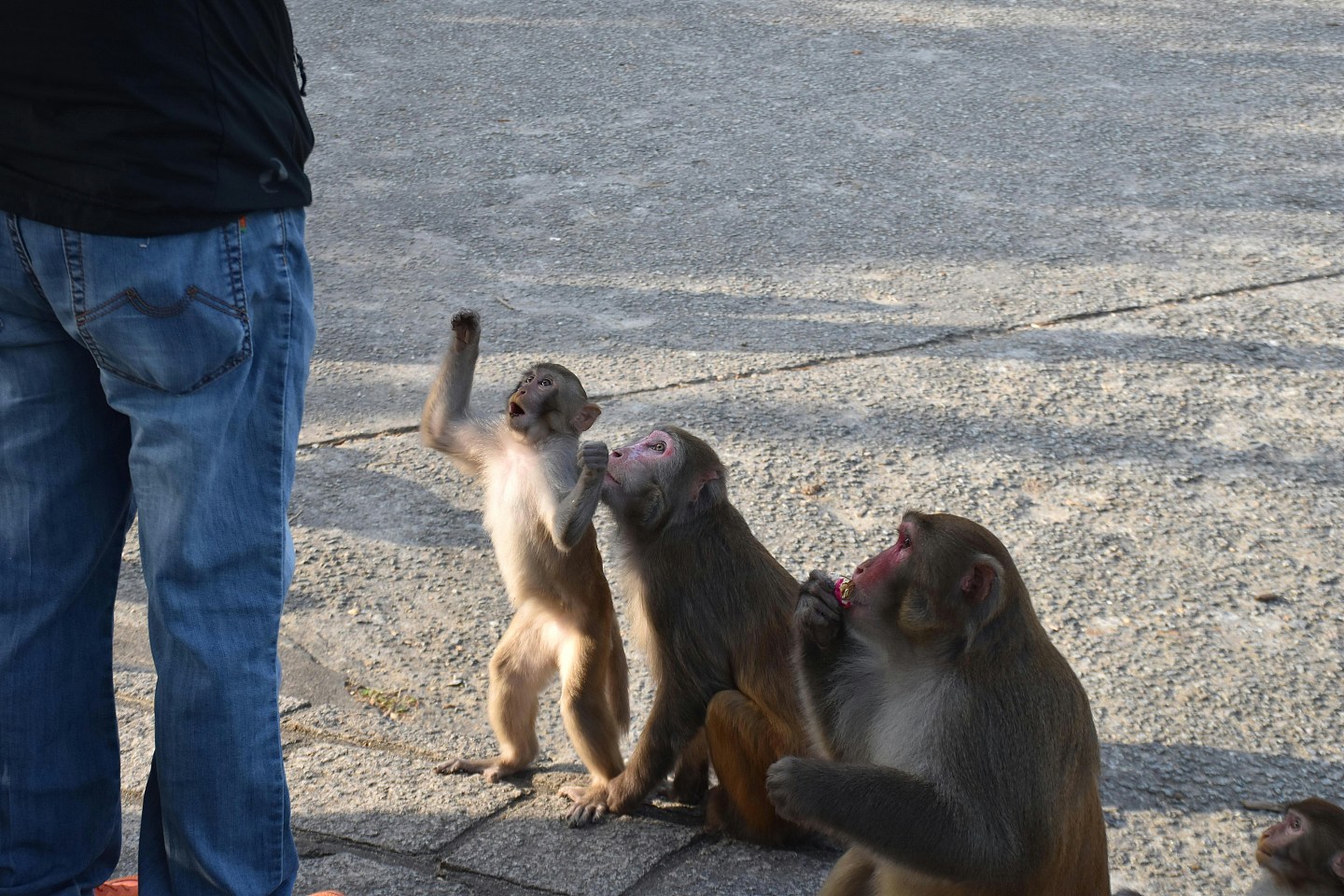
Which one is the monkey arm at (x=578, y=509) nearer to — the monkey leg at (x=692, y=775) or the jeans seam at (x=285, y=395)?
the monkey leg at (x=692, y=775)

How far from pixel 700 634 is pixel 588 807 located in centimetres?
45

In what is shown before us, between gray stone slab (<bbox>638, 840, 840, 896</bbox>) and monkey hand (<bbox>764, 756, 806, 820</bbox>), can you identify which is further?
gray stone slab (<bbox>638, 840, 840, 896</bbox>)

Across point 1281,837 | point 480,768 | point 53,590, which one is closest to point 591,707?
point 480,768

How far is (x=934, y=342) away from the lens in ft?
17.6

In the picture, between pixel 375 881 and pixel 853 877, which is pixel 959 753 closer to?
pixel 853 877

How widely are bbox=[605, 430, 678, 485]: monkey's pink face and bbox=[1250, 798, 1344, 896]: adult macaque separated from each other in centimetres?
140

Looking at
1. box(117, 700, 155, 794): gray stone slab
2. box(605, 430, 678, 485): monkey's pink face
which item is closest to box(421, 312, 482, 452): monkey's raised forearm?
box(605, 430, 678, 485): monkey's pink face

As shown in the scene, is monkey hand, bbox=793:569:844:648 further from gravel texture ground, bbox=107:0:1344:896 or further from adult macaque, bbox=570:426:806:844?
gravel texture ground, bbox=107:0:1344:896

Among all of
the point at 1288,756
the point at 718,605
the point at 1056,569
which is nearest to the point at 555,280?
the point at 1056,569

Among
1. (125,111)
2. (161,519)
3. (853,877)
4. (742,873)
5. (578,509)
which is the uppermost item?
(125,111)

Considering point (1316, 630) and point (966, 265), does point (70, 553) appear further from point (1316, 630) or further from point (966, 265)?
point (966, 265)

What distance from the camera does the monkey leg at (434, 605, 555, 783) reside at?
10.6 feet

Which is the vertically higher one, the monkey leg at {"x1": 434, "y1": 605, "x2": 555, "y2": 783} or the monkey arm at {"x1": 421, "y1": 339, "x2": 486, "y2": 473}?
the monkey arm at {"x1": 421, "y1": 339, "x2": 486, "y2": 473}

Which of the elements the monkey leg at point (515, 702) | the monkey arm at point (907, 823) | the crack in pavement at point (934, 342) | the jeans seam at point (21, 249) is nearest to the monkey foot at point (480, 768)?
the monkey leg at point (515, 702)
